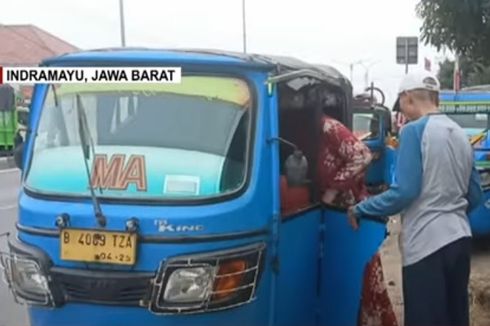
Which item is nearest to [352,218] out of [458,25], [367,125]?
[458,25]

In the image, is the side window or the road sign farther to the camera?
the road sign

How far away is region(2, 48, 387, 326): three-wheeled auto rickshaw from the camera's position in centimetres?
385

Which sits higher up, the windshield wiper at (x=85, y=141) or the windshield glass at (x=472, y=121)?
the windshield wiper at (x=85, y=141)

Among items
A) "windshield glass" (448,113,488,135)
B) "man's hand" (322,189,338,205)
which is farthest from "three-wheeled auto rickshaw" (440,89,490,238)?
"man's hand" (322,189,338,205)

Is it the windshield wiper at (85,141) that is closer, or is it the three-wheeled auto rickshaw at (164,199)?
the three-wheeled auto rickshaw at (164,199)

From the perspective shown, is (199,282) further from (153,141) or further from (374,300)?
(374,300)

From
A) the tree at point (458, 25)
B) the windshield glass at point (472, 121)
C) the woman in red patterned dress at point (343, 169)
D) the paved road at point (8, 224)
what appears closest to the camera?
the woman in red patterned dress at point (343, 169)

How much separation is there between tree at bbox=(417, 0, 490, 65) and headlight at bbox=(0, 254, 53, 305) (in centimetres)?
808

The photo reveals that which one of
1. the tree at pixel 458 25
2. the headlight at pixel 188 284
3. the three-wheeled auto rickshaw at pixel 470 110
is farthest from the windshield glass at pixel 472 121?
the headlight at pixel 188 284

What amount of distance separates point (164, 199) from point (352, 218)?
119cm

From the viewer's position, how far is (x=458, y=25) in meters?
11.5

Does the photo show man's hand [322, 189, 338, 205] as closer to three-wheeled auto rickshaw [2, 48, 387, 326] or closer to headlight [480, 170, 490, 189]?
three-wheeled auto rickshaw [2, 48, 387, 326]

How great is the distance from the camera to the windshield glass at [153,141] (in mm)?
4043

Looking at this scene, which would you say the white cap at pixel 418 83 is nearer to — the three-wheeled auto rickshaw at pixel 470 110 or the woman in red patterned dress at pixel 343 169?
the woman in red patterned dress at pixel 343 169
